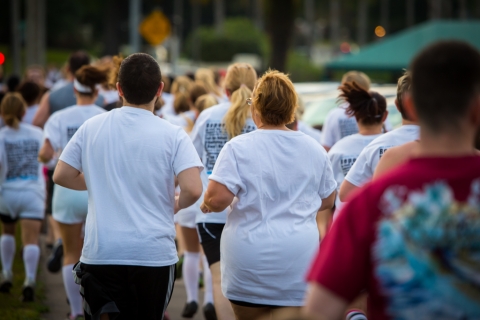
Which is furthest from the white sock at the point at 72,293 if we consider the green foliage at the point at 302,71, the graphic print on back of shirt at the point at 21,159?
the green foliage at the point at 302,71

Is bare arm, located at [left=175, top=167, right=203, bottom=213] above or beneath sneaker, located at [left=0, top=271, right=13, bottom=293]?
above

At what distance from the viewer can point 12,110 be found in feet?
27.2

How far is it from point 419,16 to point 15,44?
188 feet

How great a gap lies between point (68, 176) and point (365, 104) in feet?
8.62

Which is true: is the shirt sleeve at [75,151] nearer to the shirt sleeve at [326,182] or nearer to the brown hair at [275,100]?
the brown hair at [275,100]

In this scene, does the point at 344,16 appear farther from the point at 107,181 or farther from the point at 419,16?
the point at 107,181

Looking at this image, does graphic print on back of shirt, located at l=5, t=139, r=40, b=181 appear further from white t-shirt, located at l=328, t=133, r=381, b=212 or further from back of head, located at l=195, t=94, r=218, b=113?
white t-shirt, located at l=328, t=133, r=381, b=212

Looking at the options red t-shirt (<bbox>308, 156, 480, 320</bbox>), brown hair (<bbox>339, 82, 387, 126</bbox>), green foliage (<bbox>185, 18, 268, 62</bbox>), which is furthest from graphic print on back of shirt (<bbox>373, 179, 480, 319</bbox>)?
green foliage (<bbox>185, 18, 268, 62</bbox>)

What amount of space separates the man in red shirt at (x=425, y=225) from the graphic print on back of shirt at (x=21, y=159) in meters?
6.34

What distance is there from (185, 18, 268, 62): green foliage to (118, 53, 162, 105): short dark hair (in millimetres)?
49272

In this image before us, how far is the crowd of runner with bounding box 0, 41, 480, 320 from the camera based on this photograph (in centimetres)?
232

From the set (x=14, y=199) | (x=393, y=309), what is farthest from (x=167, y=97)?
(x=393, y=309)

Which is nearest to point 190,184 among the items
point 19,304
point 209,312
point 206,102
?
point 209,312

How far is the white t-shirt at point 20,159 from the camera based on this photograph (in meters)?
8.21
